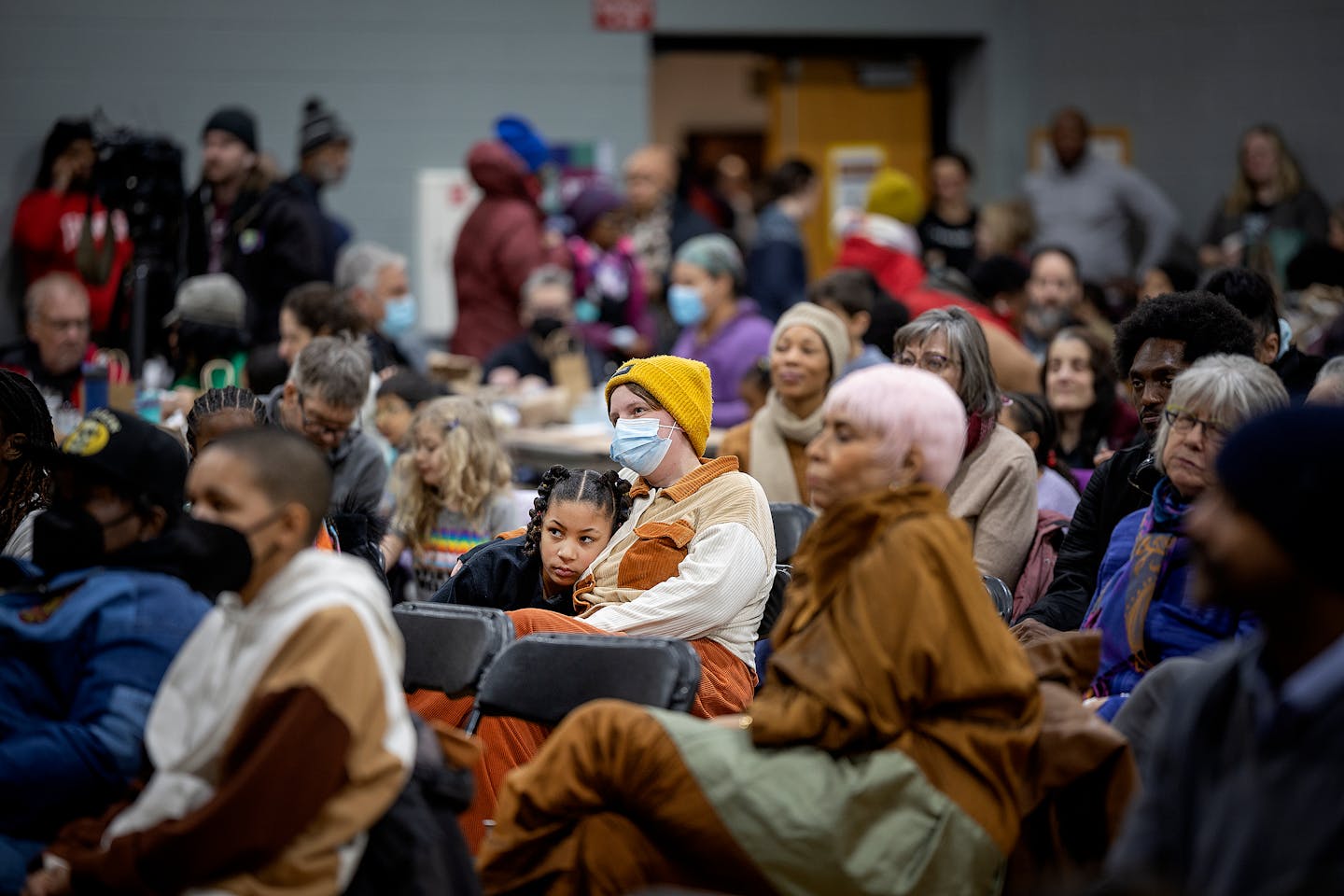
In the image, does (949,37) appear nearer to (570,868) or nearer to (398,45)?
(398,45)

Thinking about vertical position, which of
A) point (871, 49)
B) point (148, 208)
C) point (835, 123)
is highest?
point (871, 49)

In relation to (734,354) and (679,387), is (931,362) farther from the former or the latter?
(734,354)

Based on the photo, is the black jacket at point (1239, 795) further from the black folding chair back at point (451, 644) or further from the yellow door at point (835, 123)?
the yellow door at point (835, 123)

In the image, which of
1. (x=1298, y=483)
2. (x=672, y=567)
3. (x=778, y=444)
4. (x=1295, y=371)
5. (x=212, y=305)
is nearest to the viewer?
(x=1298, y=483)

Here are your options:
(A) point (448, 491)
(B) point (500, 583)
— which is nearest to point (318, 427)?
(A) point (448, 491)

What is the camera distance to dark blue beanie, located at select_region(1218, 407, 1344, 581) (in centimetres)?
193

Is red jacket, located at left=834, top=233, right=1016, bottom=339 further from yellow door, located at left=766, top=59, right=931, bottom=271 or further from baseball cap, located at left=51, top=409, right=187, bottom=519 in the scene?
baseball cap, located at left=51, top=409, right=187, bottom=519

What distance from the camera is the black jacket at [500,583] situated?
3881mm

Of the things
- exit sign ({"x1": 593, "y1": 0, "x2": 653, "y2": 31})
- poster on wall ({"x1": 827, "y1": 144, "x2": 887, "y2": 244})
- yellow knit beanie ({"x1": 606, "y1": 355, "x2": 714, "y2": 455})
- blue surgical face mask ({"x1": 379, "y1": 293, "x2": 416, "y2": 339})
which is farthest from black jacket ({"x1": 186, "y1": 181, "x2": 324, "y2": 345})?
poster on wall ({"x1": 827, "y1": 144, "x2": 887, "y2": 244})

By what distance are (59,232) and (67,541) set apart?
579 centimetres

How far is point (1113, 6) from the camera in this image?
10.1 m

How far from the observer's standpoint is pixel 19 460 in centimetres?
366

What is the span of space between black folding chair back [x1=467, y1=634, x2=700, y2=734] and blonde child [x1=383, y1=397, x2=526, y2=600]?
5.80ft

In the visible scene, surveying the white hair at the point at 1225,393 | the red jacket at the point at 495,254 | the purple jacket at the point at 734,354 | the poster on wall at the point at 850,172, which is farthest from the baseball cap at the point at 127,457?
the poster on wall at the point at 850,172
